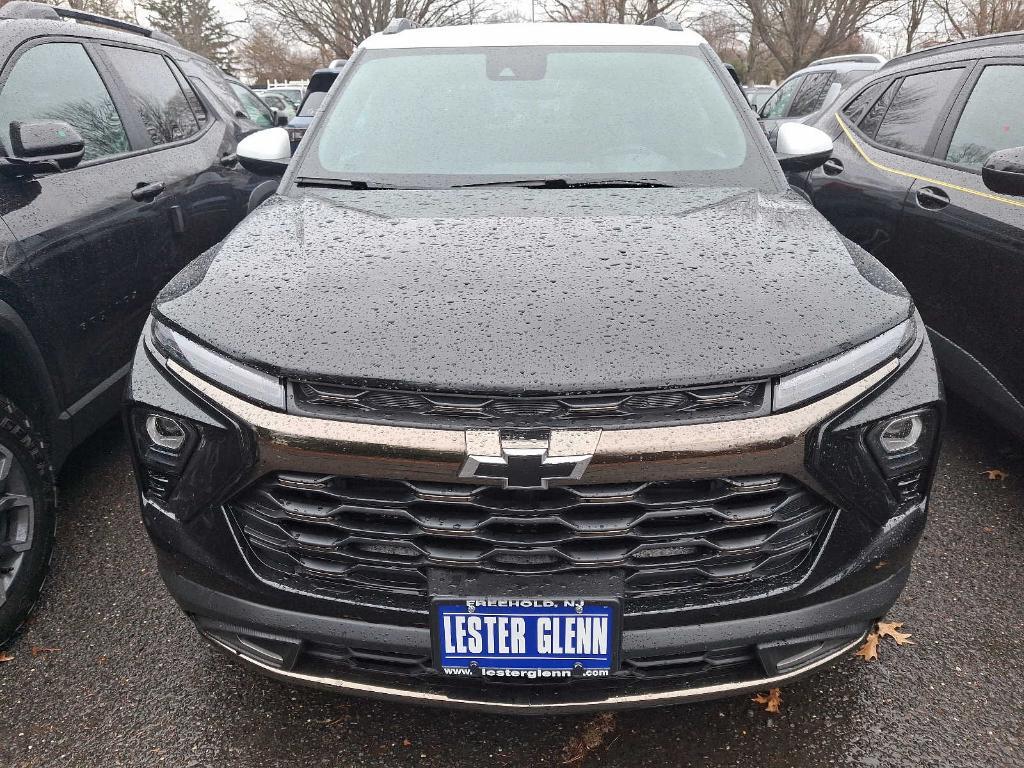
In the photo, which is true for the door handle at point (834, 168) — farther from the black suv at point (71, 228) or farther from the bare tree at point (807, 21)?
the bare tree at point (807, 21)

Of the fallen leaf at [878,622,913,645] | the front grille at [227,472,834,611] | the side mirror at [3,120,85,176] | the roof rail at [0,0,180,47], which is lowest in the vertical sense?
the fallen leaf at [878,622,913,645]

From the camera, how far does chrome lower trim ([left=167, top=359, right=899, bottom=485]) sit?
1.49 metres

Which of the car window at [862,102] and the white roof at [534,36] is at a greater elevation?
the white roof at [534,36]

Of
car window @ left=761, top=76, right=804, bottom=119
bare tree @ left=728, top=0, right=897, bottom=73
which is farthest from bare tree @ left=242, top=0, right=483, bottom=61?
car window @ left=761, top=76, right=804, bottom=119

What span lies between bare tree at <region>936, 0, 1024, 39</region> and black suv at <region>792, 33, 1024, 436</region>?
20427 millimetres

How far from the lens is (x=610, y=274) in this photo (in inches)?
71.3

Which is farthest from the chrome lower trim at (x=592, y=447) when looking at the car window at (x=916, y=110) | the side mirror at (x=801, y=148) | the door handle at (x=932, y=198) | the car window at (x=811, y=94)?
the car window at (x=811, y=94)

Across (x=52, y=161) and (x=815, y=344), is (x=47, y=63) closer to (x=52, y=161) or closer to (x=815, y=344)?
(x=52, y=161)

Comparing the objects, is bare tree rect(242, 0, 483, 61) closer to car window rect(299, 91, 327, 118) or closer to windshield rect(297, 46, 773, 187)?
car window rect(299, 91, 327, 118)

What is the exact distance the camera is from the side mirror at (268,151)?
291 centimetres

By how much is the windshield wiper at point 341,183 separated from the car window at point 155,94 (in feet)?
5.27

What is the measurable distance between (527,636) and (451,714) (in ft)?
2.15

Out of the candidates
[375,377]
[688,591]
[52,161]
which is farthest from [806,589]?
[52,161]

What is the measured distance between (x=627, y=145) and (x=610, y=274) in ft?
3.26
